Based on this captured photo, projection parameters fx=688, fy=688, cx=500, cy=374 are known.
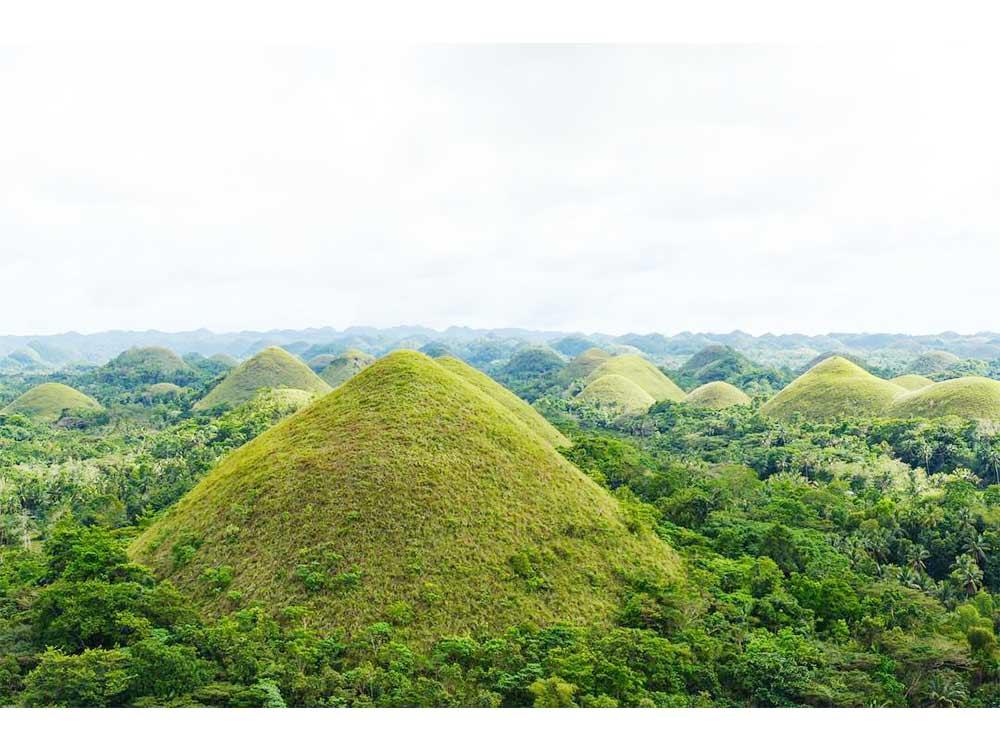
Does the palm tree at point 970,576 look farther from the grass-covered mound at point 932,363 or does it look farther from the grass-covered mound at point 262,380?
the grass-covered mound at point 932,363

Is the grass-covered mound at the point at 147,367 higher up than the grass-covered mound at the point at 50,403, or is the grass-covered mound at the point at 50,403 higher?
the grass-covered mound at the point at 147,367

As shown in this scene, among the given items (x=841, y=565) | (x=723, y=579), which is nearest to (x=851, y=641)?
(x=723, y=579)

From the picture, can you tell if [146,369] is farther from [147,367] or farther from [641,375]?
[641,375]

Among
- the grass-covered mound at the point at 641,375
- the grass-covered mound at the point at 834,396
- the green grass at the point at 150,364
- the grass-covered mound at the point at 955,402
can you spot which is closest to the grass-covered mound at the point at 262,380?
the green grass at the point at 150,364

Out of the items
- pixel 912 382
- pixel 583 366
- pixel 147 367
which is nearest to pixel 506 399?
pixel 912 382

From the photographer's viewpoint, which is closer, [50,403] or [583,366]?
[50,403]

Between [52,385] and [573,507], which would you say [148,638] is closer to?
[573,507]
